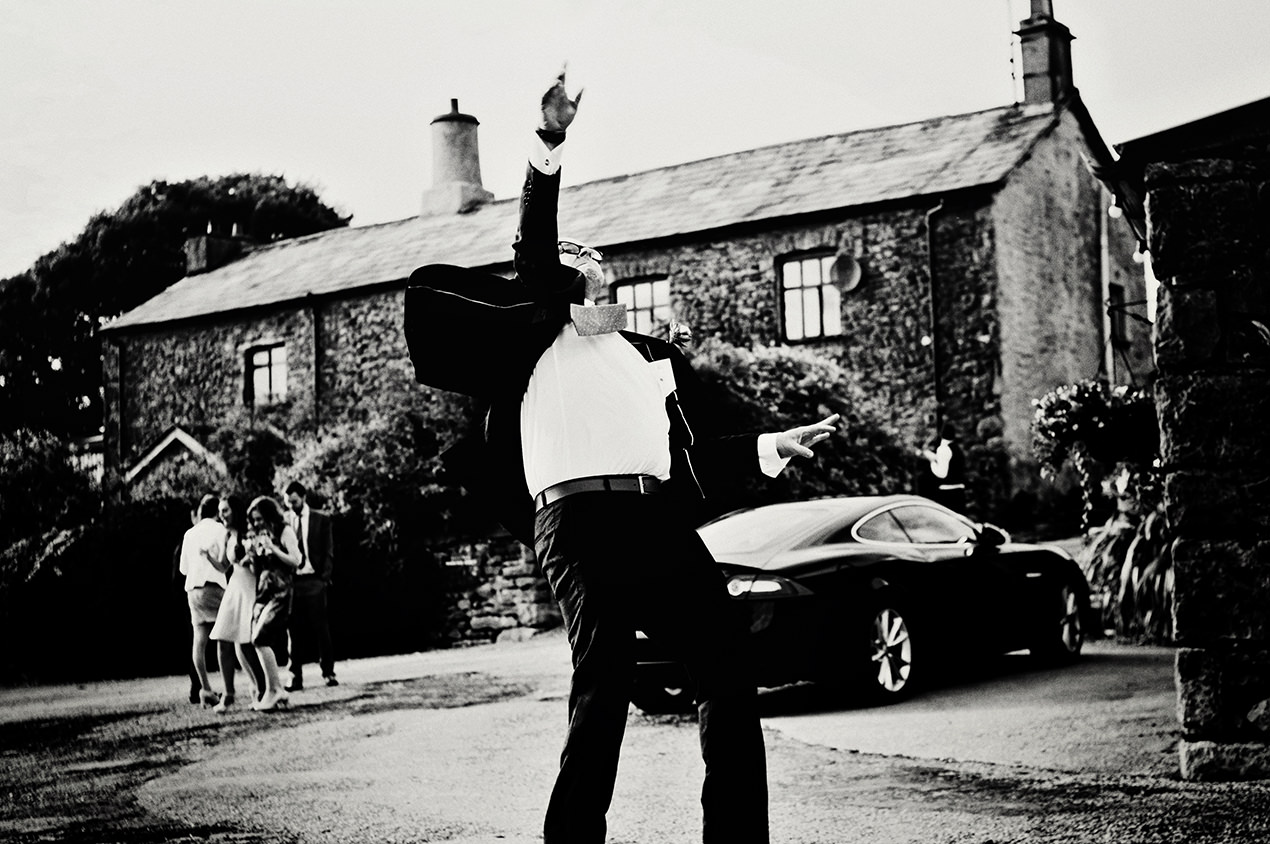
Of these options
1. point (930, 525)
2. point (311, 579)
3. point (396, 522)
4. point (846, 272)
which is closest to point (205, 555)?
point (311, 579)

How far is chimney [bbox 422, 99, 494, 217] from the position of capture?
25281 millimetres

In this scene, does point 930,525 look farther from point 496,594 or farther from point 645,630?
point 496,594

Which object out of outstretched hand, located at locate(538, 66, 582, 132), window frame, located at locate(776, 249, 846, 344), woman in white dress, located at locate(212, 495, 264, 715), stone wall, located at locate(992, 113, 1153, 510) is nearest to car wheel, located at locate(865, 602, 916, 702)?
woman in white dress, located at locate(212, 495, 264, 715)

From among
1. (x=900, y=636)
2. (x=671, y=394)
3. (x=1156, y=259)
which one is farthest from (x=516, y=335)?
(x=900, y=636)

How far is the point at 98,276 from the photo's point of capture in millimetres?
16406

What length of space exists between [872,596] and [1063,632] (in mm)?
2367

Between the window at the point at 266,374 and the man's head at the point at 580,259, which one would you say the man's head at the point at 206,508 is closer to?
the man's head at the point at 580,259

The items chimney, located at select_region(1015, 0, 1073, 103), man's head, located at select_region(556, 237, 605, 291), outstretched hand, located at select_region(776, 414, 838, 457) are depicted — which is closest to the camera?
man's head, located at select_region(556, 237, 605, 291)

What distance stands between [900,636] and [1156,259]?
333 centimetres

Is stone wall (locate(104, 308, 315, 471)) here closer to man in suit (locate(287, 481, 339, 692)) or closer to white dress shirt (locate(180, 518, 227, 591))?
man in suit (locate(287, 481, 339, 692))

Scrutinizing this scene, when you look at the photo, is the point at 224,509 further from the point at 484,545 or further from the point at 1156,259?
the point at 1156,259

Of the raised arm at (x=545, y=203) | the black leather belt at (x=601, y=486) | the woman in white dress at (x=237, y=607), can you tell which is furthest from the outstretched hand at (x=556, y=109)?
the woman in white dress at (x=237, y=607)

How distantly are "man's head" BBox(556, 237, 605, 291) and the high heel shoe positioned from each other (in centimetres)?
650

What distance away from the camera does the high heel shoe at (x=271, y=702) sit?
980cm
